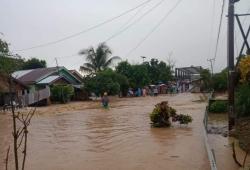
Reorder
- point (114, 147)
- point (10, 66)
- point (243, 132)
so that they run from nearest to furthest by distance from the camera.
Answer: point (10, 66)
point (243, 132)
point (114, 147)

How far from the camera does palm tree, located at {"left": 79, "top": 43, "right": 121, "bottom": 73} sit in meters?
49.4

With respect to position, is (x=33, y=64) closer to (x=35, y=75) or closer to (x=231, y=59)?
(x=35, y=75)

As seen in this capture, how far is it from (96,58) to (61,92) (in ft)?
37.2

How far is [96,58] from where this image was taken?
49719 millimetres

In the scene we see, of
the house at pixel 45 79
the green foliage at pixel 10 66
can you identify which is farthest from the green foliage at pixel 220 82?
the green foliage at pixel 10 66

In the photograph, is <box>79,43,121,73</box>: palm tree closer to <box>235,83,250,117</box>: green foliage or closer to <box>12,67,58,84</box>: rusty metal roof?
<box>12,67,58,84</box>: rusty metal roof

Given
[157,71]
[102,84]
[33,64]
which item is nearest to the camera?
[102,84]

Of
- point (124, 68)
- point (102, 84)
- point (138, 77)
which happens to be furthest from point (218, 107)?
point (138, 77)

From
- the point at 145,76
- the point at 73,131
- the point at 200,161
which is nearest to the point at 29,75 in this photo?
the point at 145,76

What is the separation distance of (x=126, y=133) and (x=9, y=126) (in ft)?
26.1

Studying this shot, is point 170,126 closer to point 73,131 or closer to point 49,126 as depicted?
point 73,131

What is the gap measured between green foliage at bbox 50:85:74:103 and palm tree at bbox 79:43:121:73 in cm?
993

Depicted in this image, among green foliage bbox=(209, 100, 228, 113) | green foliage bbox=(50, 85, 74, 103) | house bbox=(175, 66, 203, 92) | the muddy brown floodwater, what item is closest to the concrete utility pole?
the muddy brown floodwater

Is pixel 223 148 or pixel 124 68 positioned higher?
pixel 124 68
